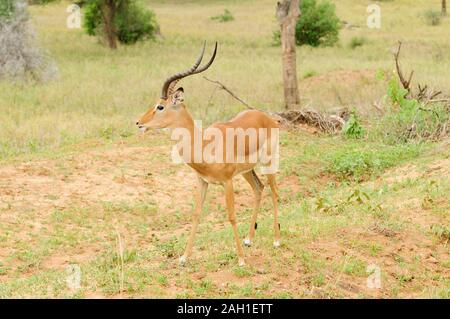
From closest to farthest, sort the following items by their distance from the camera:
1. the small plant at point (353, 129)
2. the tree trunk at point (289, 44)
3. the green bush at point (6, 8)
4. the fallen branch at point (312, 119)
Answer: the small plant at point (353, 129), the fallen branch at point (312, 119), the tree trunk at point (289, 44), the green bush at point (6, 8)

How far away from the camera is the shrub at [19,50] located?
68.0 ft

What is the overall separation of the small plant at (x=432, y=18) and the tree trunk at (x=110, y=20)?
16183 millimetres

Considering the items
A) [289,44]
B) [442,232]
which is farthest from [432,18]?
[442,232]

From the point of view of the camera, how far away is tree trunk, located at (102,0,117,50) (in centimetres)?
2912

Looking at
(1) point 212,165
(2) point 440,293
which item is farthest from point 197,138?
(2) point 440,293

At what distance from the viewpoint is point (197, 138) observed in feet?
A: 21.4

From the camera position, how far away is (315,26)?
3073cm

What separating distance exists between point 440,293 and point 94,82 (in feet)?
50.5

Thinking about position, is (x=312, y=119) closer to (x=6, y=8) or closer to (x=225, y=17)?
(x=6, y=8)
